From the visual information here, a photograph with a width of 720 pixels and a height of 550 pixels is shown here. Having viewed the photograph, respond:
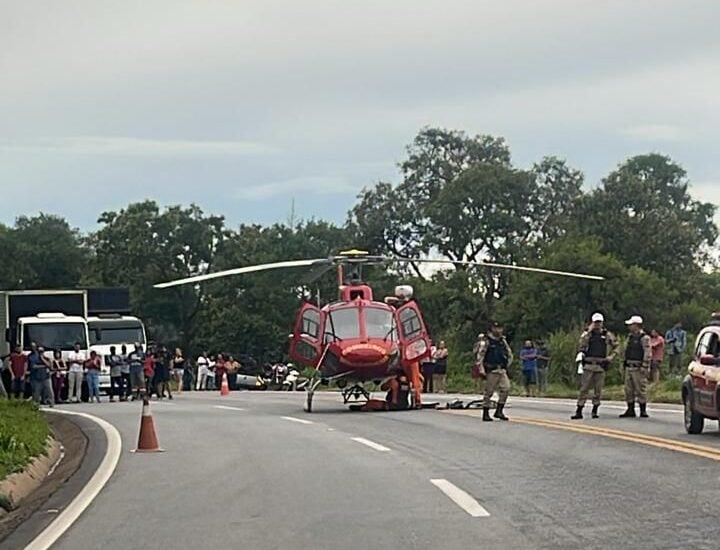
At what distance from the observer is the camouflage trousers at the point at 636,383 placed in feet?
80.4

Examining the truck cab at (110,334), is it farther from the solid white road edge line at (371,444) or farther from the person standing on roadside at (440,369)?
the solid white road edge line at (371,444)

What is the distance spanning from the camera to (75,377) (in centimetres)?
4022

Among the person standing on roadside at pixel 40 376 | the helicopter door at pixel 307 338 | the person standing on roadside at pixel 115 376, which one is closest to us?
the helicopter door at pixel 307 338

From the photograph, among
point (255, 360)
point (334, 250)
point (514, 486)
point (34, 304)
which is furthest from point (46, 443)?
point (334, 250)

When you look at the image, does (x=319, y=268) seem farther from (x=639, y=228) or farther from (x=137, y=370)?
(x=639, y=228)

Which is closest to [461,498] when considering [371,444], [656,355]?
[371,444]

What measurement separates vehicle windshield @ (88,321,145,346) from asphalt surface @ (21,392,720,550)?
81.3 feet

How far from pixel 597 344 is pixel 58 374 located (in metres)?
19.9

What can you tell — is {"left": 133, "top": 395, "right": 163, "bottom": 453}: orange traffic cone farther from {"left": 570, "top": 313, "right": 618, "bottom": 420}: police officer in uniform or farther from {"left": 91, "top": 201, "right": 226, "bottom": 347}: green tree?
{"left": 91, "top": 201, "right": 226, "bottom": 347}: green tree

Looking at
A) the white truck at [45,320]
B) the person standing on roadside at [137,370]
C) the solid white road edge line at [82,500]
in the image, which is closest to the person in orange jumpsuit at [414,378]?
the solid white road edge line at [82,500]

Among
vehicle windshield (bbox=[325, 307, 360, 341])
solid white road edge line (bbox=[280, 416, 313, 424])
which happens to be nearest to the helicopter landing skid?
vehicle windshield (bbox=[325, 307, 360, 341])

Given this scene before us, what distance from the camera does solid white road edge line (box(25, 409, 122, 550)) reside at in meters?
11.5

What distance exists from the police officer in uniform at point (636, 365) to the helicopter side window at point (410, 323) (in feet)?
22.7

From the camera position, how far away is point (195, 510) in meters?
12.9
